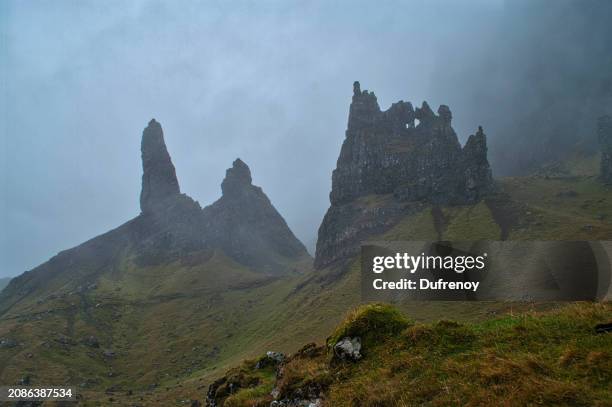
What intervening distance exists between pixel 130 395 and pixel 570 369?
116 metres

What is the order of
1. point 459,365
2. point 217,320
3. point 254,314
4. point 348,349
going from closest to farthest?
point 459,365 < point 348,349 < point 217,320 < point 254,314

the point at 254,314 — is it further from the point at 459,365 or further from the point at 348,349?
the point at 459,365

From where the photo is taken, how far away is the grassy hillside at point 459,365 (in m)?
9.54

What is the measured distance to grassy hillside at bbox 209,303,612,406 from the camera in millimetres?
9539

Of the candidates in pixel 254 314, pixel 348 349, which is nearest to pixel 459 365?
pixel 348 349

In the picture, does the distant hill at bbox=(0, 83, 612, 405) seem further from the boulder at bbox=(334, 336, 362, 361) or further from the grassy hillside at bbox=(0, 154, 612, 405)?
the boulder at bbox=(334, 336, 362, 361)

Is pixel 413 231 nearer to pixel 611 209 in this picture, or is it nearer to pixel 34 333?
pixel 611 209

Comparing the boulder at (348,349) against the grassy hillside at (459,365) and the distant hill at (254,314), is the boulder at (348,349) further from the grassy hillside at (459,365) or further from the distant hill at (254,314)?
the distant hill at (254,314)

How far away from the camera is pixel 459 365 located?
37.5 feet

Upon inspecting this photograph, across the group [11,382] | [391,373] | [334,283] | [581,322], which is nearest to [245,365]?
[391,373]

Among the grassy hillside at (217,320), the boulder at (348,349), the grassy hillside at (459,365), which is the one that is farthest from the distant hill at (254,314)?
the boulder at (348,349)

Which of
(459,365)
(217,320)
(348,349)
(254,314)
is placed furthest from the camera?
(254,314)

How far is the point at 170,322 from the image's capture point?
6978 inches

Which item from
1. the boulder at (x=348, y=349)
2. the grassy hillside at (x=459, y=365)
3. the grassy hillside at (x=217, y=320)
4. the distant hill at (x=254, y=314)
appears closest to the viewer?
the grassy hillside at (x=459, y=365)
